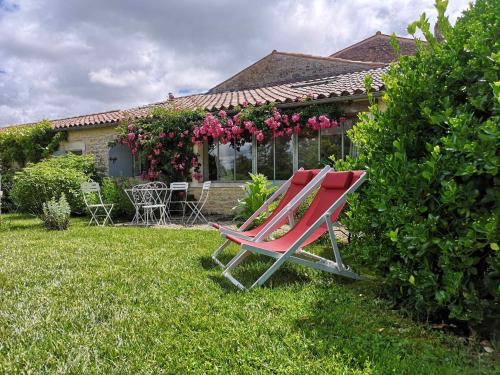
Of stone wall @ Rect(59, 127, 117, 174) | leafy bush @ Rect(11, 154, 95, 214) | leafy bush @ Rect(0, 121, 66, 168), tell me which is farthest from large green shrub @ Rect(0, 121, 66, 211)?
leafy bush @ Rect(11, 154, 95, 214)

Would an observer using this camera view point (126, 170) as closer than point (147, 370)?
No

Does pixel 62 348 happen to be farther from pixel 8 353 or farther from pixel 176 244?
pixel 176 244

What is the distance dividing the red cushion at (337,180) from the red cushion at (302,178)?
71 centimetres

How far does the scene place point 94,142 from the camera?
13977 mm

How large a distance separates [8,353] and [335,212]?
10.5 ft

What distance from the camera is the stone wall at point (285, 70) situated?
1594 centimetres

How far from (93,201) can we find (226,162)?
4.12 m

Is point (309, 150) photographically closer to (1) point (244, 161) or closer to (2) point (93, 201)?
(1) point (244, 161)

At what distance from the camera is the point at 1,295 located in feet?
11.7

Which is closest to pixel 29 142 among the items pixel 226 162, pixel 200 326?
pixel 226 162

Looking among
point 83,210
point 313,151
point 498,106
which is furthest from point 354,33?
point 498,106

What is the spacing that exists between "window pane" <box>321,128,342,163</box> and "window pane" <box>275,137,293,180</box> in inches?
38.2

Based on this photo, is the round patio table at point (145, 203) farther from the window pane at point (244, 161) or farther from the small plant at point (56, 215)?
the window pane at point (244, 161)

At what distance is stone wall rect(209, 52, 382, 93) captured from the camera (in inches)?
627
